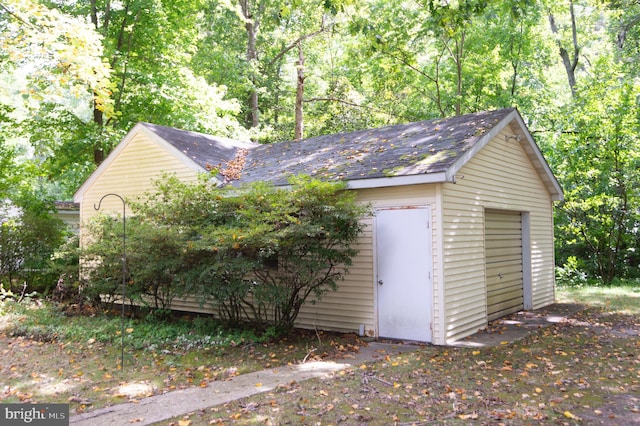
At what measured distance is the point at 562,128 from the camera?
18984 mm

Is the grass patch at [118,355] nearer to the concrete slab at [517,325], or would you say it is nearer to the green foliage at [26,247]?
the concrete slab at [517,325]

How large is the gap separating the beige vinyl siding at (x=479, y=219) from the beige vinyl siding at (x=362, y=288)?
2.65 feet

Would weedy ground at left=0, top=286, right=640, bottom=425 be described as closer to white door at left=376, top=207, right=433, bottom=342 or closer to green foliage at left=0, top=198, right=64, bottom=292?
white door at left=376, top=207, right=433, bottom=342

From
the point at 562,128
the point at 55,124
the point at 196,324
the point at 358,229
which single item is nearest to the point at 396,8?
the point at 562,128

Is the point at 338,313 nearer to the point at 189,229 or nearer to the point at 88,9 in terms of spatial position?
the point at 189,229

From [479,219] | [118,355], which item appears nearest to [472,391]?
[479,219]

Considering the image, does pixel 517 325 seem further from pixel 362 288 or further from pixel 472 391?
pixel 472 391

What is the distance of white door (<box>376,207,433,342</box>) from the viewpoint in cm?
844

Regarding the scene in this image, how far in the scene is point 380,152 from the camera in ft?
32.7

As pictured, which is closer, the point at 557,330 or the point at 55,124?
the point at 557,330

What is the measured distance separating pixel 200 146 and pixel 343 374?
8.07 m

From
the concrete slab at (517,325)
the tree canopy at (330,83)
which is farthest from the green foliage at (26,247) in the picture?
the concrete slab at (517,325)

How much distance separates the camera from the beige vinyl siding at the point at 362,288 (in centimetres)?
878

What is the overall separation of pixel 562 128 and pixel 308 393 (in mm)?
16910
